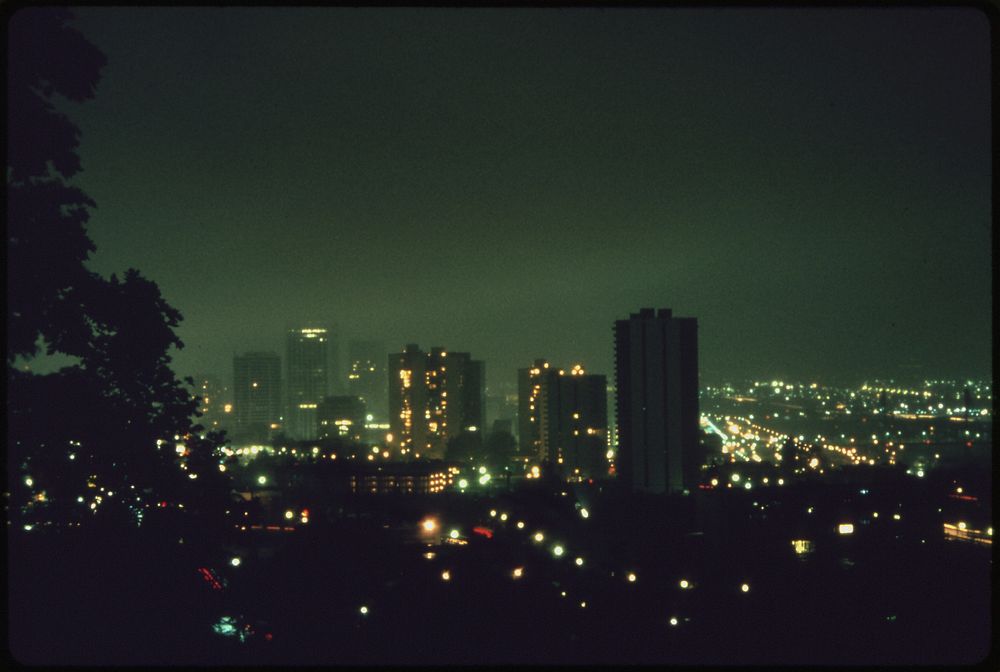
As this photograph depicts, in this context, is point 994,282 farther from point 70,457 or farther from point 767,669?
point 70,457

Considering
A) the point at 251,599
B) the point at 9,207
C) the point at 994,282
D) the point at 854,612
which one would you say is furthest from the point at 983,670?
the point at 9,207

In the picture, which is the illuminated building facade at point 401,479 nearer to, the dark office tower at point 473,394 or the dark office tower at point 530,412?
the dark office tower at point 473,394

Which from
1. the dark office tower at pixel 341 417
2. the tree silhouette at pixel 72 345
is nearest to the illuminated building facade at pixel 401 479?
the dark office tower at pixel 341 417

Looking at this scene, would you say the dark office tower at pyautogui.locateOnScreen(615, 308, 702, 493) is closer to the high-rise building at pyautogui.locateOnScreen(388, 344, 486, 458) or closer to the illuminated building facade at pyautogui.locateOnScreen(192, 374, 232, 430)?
the high-rise building at pyautogui.locateOnScreen(388, 344, 486, 458)

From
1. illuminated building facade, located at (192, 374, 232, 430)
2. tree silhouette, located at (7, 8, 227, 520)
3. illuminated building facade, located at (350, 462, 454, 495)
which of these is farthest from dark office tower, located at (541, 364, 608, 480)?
tree silhouette, located at (7, 8, 227, 520)

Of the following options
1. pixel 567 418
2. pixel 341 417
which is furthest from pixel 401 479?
pixel 567 418
